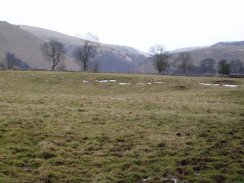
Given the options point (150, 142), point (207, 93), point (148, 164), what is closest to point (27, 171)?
point (148, 164)

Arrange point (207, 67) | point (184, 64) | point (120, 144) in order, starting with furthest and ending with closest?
1. point (207, 67)
2. point (184, 64)
3. point (120, 144)

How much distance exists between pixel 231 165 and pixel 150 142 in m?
4.13

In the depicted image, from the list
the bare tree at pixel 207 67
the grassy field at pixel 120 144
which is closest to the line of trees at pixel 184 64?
the bare tree at pixel 207 67

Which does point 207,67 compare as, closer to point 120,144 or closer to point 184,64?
point 184,64

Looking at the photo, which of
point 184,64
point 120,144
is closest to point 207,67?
point 184,64

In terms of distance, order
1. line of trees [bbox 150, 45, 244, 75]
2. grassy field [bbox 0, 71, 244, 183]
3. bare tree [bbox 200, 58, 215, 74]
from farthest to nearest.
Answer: bare tree [bbox 200, 58, 215, 74] < line of trees [bbox 150, 45, 244, 75] < grassy field [bbox 0, 71, 244, 183]

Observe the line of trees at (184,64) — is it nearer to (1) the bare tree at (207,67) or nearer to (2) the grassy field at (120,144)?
(1) the bare tree at (207,67)

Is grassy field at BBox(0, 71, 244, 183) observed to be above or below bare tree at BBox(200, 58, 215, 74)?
below

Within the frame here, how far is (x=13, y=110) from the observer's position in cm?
2292

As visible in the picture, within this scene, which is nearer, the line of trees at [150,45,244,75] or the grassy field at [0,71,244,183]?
the grassy field at [0,71,244,183]

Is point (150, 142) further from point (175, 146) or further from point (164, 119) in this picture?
point (164, 119)

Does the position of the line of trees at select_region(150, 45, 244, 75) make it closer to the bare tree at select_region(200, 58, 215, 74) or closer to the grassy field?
the bare tree at select_region(200, 58, 215, 74)

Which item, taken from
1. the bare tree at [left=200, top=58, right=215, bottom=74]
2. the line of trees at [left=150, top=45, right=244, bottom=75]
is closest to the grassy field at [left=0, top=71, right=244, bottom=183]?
the line of trees at [left=150, top=45, right=244, bottom=75]

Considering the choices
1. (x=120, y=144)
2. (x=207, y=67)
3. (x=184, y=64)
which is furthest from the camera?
(x=207, y=67)
